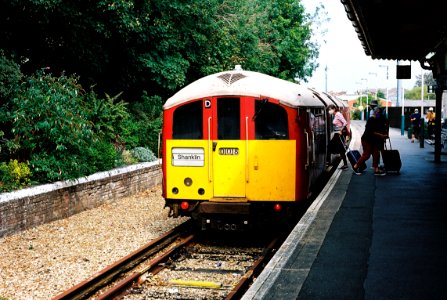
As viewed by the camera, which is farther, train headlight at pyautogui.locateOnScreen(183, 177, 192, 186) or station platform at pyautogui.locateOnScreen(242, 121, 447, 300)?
train headlight at pyautogui.locateOnScreen(183, 177, 192, 186)

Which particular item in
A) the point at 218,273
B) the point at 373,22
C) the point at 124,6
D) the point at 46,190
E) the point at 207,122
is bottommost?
the point at 218,273

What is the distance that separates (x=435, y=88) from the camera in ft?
57.4

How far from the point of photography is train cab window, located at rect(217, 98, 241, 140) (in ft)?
32.3

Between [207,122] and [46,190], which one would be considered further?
[46,190]

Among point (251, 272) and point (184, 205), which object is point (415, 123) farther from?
point (251, 272)

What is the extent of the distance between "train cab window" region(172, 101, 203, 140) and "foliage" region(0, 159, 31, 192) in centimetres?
378

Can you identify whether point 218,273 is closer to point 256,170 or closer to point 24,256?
point 256,170

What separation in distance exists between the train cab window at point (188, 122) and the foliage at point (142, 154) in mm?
8350

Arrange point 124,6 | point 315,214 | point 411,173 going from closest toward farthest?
point 315,214, point 124,6, point 411,173

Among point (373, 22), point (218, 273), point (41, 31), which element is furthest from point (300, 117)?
Answer: point (41, 31)

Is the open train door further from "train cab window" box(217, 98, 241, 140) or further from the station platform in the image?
the station platform

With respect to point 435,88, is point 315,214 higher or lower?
lower

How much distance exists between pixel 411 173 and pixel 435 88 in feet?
8.80

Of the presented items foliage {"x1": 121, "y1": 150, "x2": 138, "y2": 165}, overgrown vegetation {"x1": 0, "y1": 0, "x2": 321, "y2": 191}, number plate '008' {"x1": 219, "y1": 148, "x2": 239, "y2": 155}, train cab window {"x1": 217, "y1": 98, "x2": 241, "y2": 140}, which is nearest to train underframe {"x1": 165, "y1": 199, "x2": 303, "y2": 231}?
number plate '008' {"x1": 219, "y1": 148, "x2": 239, "y2": 155}
